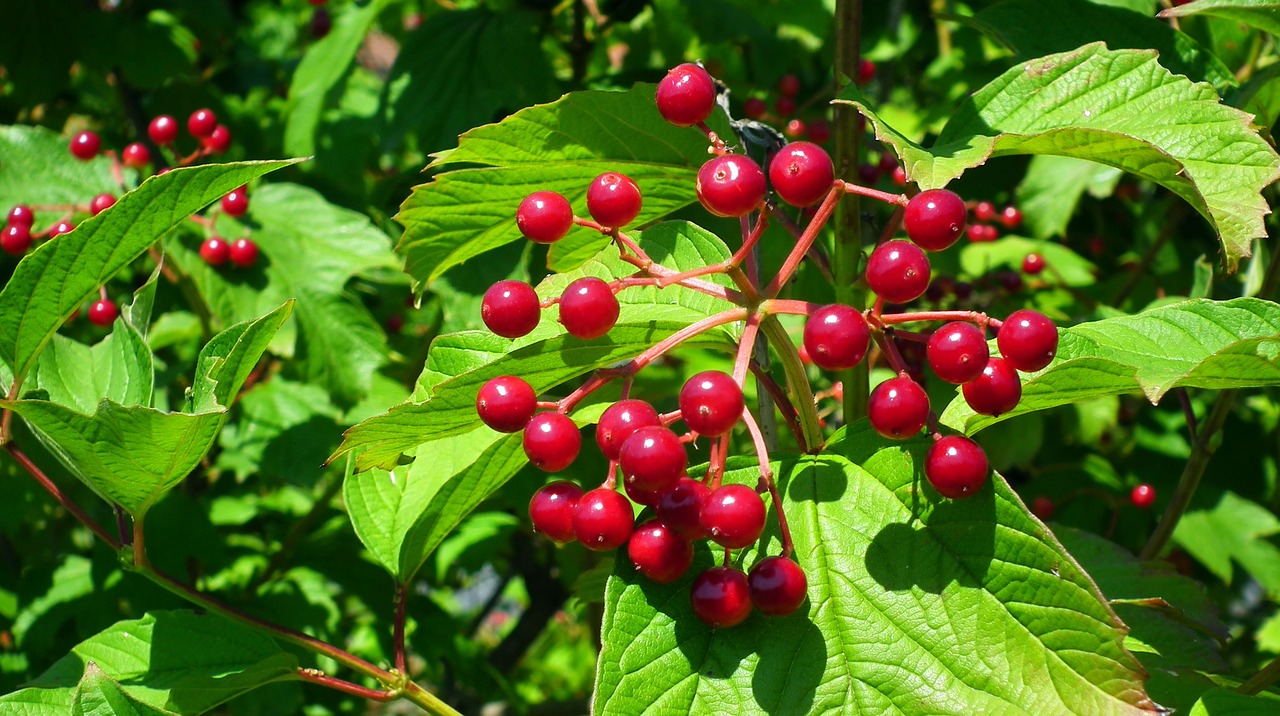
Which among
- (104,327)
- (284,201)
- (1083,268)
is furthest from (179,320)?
(1083,268)

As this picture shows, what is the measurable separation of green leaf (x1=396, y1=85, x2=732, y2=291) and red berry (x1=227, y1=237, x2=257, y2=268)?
1140 mm

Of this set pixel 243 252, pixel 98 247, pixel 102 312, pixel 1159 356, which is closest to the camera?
pixel 1159 356

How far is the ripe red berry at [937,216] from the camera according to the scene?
1062 millimetres

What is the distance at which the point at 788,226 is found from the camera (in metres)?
1.32

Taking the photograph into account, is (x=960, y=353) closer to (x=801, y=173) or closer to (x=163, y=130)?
(x=801, y=173)

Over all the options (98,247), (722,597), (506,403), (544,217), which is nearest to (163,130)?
(98,247)

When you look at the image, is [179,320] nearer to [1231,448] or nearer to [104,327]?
[104,327]

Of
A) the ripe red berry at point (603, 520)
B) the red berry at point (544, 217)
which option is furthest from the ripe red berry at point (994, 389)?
the red berry at point (544, 217)

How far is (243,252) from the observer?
241cm

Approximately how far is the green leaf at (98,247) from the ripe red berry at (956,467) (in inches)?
31.6

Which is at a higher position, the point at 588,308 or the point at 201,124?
the point at 588,308

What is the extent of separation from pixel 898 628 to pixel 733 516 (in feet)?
0.74

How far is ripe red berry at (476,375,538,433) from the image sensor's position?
3.49 ft

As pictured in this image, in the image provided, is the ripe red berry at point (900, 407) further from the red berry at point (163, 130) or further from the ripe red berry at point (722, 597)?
the red berry at point (163, 130)
